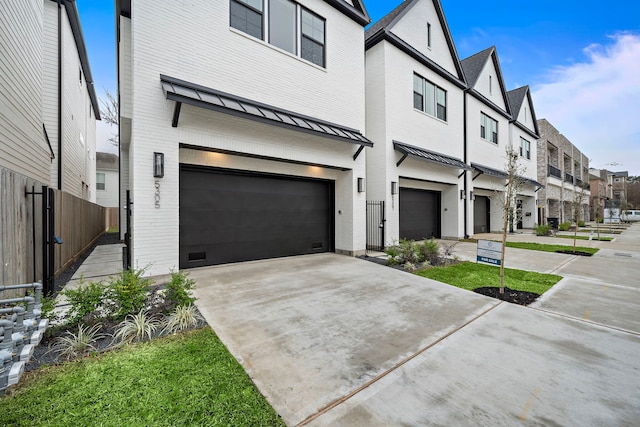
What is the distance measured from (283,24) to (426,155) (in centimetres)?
725

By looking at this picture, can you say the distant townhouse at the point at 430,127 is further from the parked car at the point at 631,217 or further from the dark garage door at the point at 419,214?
the parked car at the point at 631,217

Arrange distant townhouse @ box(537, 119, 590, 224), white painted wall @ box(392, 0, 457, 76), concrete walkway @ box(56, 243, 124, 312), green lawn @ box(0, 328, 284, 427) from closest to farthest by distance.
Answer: green lawn @ box(0, 328, 284, 427) < concrete walkway @ box(56, 243, 124, 312) < white painted wall @ box(392, 0, 457, 76) < distant townhouse @ box(537, 119, 590, 224)

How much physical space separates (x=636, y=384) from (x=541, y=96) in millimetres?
32298

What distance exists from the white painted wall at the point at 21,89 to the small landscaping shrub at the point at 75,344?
4087 millimetres

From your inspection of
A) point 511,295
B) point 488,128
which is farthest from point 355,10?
point 488,128

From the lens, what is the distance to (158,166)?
554 centimetres

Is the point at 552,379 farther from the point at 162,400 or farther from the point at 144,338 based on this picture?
the point at 144,338

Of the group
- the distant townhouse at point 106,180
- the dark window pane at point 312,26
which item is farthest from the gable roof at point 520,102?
the distant townhouse at point 106,180

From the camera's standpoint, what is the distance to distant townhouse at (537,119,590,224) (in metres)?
23.8

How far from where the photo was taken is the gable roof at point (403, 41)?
1026cm

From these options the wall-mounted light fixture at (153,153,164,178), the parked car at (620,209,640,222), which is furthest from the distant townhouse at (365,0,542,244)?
the parked car at (620,209,640,222)

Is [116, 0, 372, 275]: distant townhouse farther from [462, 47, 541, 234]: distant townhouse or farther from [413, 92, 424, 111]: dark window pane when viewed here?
[462, 47, 541, 234]: distant townhouse

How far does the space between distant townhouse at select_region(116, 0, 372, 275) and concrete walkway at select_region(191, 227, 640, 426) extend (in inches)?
76.9

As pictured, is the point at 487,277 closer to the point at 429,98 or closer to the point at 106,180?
the point at 429,98
